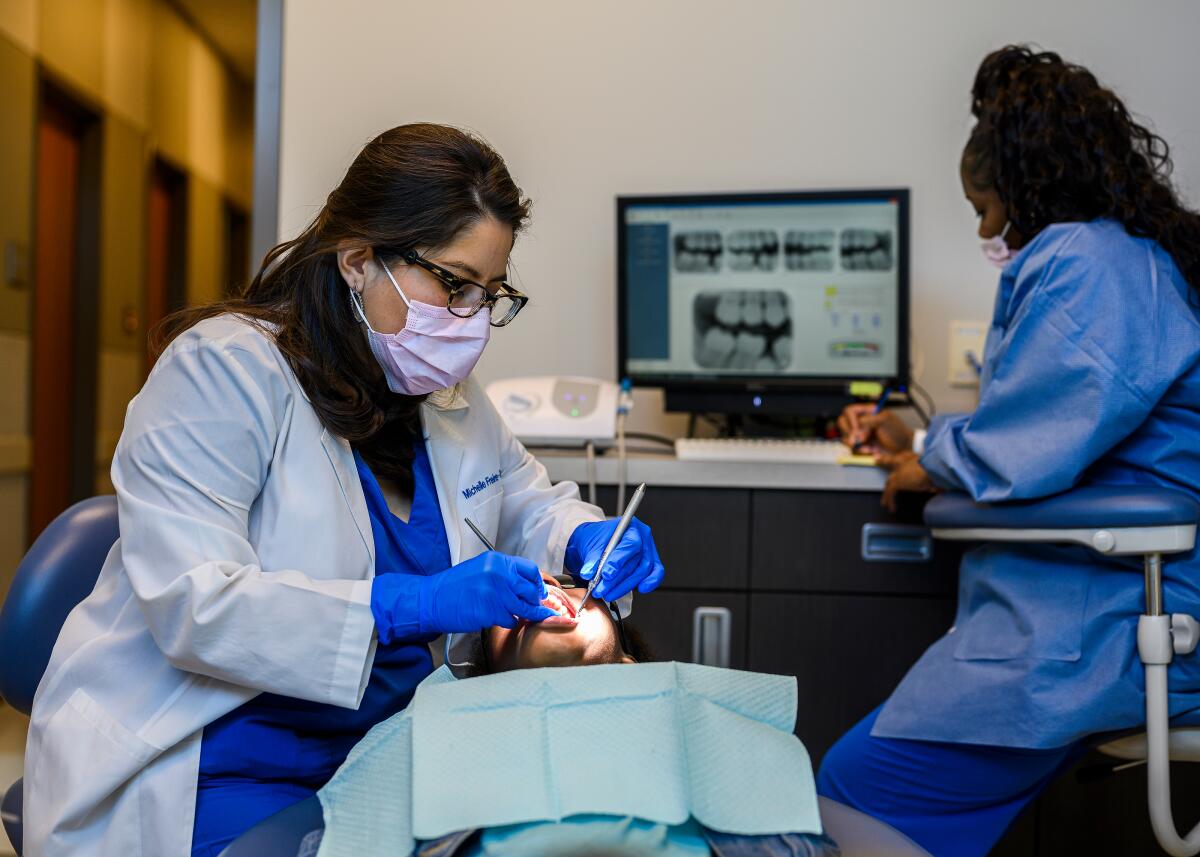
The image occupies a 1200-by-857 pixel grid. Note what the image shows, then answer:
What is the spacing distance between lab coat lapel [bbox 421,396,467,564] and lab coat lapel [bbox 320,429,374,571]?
13 cm

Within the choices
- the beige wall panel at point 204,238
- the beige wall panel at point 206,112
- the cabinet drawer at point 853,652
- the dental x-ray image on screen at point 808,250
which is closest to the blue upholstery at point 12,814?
the cabinet drawer at point 853,652

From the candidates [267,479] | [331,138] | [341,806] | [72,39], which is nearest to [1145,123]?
[331,138]

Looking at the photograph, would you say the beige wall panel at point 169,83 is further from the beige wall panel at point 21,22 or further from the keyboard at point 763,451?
the keyboard at point 763,451

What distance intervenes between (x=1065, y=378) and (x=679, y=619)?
34.6 inches

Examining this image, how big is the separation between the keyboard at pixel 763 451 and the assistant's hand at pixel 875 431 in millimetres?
44

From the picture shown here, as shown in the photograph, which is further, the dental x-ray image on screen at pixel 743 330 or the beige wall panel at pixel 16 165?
the beige wall panel at pixel 16 165

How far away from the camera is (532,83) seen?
2.46 metres

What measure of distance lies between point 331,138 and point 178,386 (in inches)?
60.5

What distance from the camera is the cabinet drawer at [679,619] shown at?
201 cm

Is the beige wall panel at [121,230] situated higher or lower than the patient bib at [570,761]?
higher

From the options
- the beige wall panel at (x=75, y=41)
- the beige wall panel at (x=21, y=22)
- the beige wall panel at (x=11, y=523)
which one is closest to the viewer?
the beige wall panel at (x=21, y=22)

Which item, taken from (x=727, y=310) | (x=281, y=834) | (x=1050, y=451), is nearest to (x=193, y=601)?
(x=281, y=834)

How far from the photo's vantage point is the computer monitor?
85.9 inches

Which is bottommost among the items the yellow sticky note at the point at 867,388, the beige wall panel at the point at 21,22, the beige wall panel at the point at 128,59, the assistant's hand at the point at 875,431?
the assistant's hand at the point at 875,431
